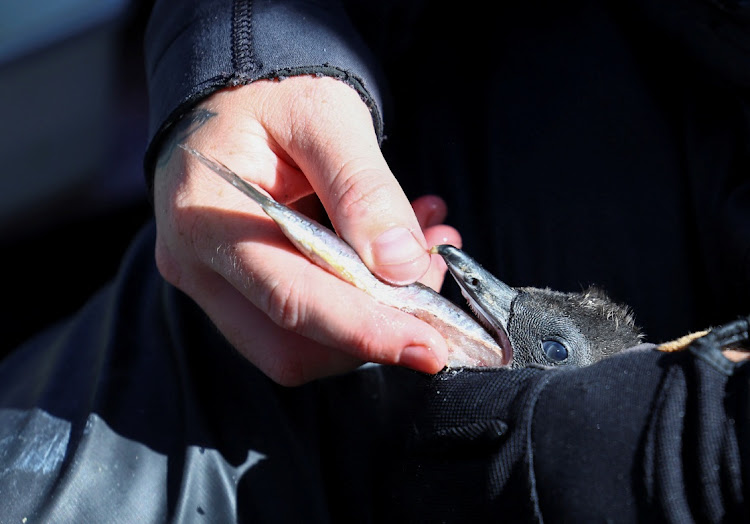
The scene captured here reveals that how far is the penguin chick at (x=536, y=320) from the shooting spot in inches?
67.8

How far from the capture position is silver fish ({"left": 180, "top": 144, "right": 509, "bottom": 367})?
1559 mm

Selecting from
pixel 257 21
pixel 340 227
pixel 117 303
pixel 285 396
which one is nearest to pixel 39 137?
pixel 117 303

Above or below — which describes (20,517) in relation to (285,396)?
below

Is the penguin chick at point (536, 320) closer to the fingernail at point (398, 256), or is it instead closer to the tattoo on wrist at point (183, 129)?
the fingernail at point (398, 256)

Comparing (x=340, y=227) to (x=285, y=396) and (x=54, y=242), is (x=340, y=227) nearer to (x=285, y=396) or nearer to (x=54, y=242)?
(x=285, y=396)

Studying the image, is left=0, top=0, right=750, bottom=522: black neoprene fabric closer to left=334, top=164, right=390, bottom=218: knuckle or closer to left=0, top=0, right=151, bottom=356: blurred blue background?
left=334, top=164, right=390, bottom=218: knuckle

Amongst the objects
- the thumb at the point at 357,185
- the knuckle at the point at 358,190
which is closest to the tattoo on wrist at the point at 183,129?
the thumb at the point at 357,185

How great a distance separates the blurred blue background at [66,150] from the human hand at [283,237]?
4.27 feet

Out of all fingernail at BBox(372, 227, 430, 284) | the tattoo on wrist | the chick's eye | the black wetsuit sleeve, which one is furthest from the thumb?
the chick's eye

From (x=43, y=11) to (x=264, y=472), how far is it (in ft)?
6.55

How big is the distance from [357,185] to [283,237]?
0.19m

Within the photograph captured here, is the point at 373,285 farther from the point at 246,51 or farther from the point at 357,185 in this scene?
the point at 246,51

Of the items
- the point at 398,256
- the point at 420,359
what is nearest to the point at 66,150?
the point at 398,256

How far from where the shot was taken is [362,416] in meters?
1.94
